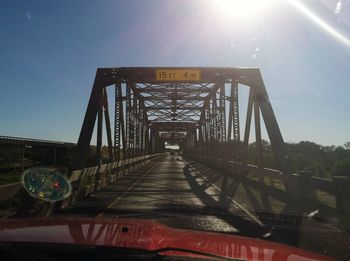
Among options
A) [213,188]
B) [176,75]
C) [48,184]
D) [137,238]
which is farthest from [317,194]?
[137,238]

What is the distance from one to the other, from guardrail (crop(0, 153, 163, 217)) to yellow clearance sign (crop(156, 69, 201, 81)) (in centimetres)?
502

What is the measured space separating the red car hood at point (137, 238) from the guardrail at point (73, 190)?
5134 mm

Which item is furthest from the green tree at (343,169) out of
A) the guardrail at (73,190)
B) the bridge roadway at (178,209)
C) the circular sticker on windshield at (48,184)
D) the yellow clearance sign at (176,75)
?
the circular sticker on windshield at (48,184)

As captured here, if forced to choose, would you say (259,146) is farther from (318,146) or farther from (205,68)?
(318,146)

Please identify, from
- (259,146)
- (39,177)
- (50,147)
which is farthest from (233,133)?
(50,147)

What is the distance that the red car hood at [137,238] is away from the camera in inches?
146

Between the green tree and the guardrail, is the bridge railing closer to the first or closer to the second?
the green tree

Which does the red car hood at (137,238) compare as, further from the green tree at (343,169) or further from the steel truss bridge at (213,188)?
the green tree at (343,169)

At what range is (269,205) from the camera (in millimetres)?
14250

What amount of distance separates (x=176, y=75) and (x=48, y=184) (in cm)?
1394

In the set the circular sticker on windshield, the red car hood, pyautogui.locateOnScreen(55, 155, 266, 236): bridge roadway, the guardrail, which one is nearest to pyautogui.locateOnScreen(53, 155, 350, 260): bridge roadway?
pyautogui.locateOnScreen(55, 155, 266, 236): bridge roadway

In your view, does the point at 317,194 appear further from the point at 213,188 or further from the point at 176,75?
the point at 176,75

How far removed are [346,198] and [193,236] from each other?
7.46m

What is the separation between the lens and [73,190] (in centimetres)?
1536
